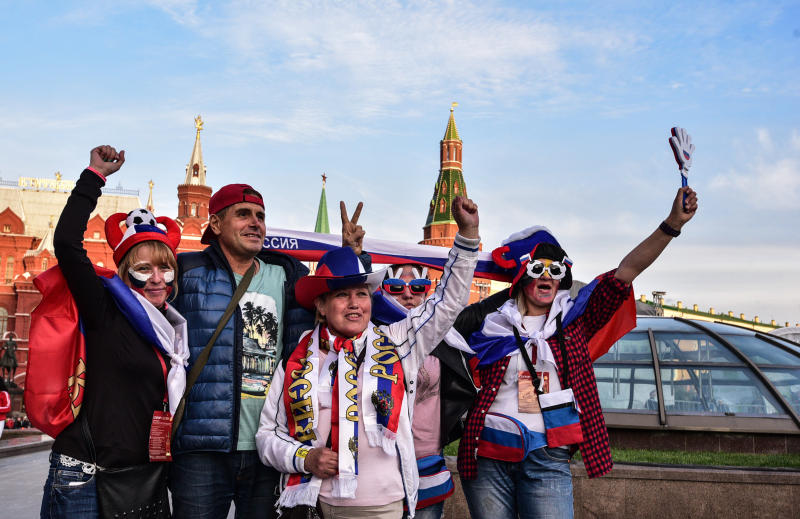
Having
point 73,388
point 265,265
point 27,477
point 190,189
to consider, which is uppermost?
point 190,189

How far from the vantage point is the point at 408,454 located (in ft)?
8.79

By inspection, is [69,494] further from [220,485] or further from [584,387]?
[584,387]

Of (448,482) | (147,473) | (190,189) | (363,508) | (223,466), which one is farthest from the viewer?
(190,189)

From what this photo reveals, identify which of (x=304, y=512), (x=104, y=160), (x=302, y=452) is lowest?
(x=304, y=512)

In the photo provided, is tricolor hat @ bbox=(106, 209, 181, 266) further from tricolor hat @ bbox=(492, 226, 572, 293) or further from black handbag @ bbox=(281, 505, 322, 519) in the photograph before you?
tricolor hat @ bbox=(492, 226, 572, 293)

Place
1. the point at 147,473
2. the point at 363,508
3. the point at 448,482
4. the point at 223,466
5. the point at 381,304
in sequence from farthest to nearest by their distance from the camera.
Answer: the point at 381,304 → the point at 448,482 → the point at 223,466 → the point at 147,473 → the point at 363,508

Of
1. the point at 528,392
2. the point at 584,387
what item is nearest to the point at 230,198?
the point at 528,392

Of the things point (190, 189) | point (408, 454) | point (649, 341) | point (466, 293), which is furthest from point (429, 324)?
point (190, 189)

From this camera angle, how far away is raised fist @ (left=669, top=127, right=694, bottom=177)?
10.3 feet

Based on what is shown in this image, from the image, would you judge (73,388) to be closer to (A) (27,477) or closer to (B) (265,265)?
(B) (265,265)

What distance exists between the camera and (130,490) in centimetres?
273

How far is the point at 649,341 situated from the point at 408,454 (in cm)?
655

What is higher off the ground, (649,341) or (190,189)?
(190,189)

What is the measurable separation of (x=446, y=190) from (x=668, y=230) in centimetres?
7612
